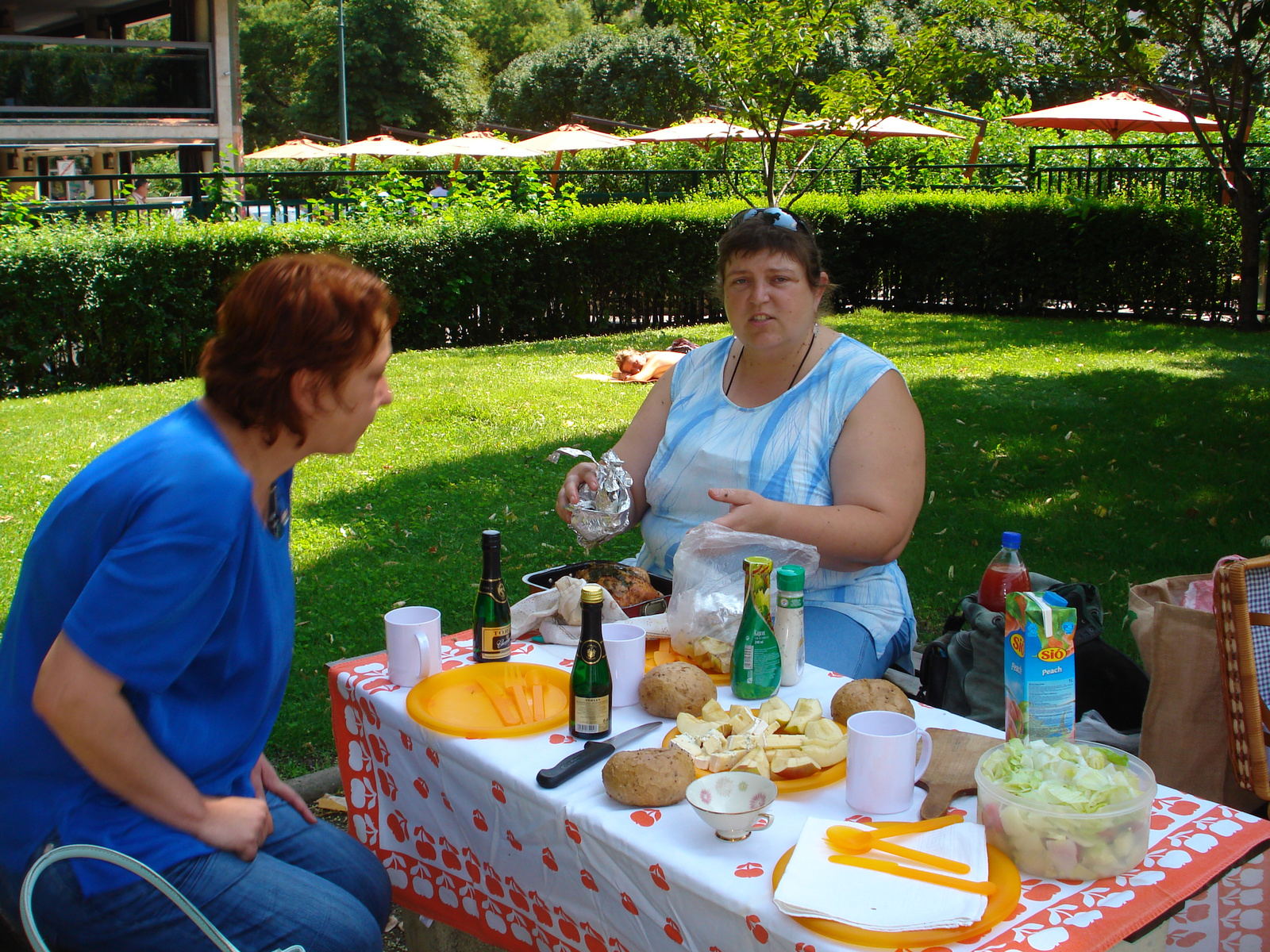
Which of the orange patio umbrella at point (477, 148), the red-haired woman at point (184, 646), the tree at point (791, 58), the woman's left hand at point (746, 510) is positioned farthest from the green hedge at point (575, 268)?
the red-haired woman at point (184, 646)

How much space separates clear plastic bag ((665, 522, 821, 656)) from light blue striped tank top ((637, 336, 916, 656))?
1.00ft

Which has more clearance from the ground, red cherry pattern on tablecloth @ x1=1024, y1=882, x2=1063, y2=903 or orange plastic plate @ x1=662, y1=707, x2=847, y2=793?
orange plastic plate @ x1=662, y1=707, x2=847, y2=793

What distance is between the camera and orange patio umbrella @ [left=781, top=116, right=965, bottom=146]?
14125mm

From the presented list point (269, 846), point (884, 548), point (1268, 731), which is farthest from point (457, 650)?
point (1268, 731)

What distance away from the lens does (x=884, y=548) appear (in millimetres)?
2691

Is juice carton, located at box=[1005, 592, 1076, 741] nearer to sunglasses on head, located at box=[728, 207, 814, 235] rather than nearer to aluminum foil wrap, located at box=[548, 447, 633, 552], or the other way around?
aluminum foil wrap, located at box=[548, 447, 633, 552]

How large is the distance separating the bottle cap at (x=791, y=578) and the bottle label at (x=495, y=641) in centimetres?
63

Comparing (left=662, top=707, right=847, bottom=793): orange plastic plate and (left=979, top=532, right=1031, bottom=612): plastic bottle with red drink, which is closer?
(left=662, top=707, right=847, bottom=793): orange plastic plate

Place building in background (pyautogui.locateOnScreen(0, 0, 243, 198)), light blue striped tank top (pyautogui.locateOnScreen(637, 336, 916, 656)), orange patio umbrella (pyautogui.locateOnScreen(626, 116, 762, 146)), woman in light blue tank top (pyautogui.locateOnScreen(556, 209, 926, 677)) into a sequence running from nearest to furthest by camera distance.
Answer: woman in light blue tank top (pyautogui.locateOnScreen(556, 209, 926, 677)) < light blue striped tank top (pyautogui.locateOnScreen(637, 336, 916, 656)) < building in background (pyautogui.locateOnScreen(0, 0, 243, 198)) < orange patio umbrella (pyautogui.locateOnScreen(626, 116, 762, 146))

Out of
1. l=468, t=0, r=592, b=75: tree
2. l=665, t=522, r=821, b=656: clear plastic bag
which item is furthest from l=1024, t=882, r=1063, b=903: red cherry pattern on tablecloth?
l=468, t=0, r=592, b=75: tree

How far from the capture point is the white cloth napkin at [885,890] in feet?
4.38

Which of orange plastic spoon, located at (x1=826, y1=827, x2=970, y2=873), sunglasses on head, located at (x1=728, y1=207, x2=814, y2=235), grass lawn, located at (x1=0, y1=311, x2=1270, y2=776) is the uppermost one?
sunglasses on head, located at (x1=728, y1=207, x2=814, y2=235)

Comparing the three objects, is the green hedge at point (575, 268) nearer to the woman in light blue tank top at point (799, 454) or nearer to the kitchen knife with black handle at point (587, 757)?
the woman in light blue tank top at point (799, 454)

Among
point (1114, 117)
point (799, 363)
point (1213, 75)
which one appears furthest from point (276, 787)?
point (1114, 117)
